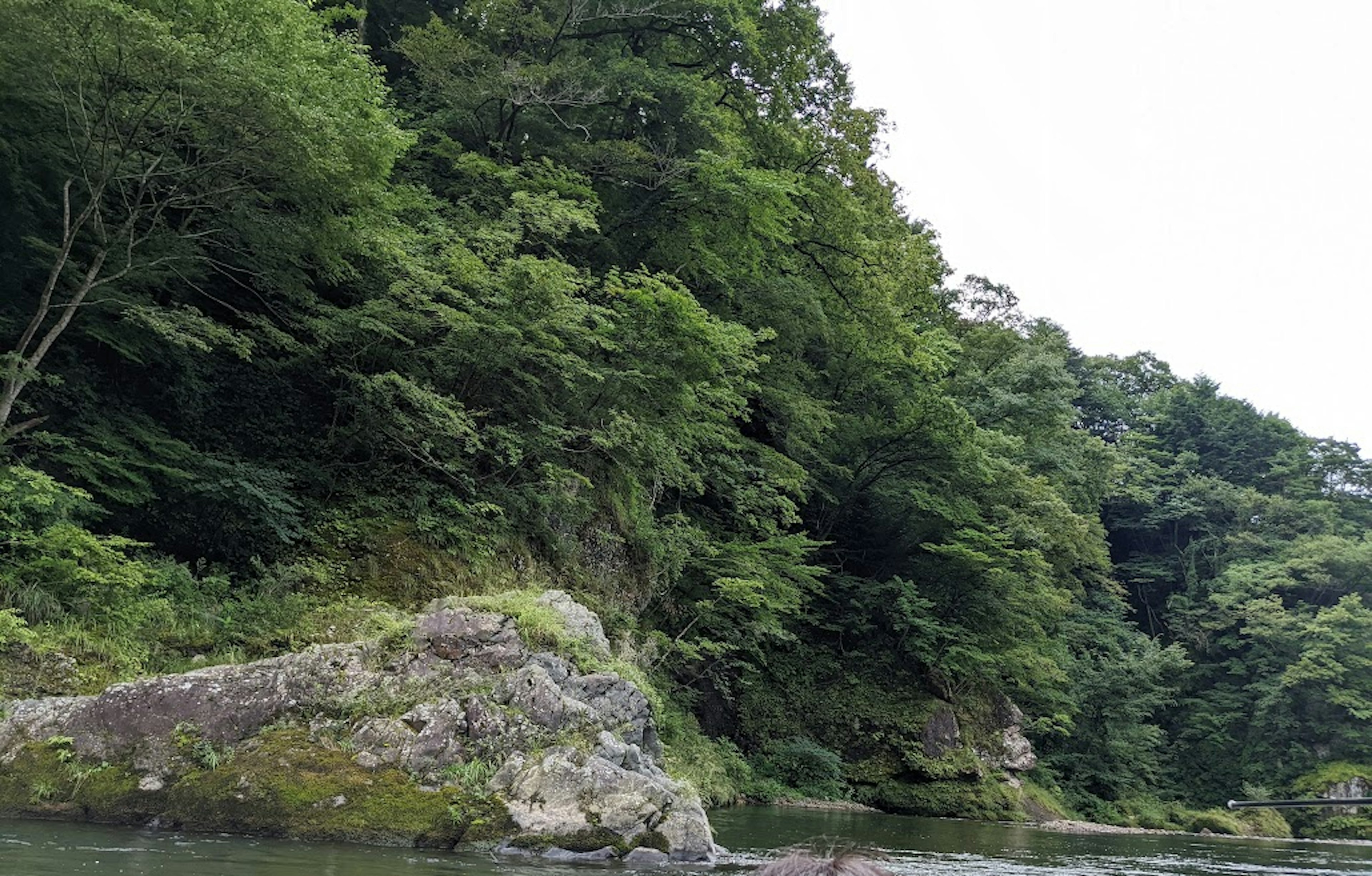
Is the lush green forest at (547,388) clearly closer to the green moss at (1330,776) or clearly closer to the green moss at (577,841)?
the green moss at (1330,776)

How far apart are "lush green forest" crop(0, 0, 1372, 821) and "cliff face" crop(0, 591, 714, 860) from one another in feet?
3.54

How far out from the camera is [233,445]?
1269 cm

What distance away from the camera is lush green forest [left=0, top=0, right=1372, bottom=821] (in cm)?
1000

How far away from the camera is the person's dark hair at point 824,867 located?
173 cm

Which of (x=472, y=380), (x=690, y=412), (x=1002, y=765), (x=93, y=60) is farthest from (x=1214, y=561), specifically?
(x=93, y=60)

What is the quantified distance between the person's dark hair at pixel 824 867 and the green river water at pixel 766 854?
0.20 m

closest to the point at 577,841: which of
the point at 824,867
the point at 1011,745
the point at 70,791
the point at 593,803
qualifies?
the point at 593,803

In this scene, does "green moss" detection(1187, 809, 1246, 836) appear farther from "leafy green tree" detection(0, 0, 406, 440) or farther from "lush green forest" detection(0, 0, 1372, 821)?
"leafy green tree" detection(0, 0, 406, 440)

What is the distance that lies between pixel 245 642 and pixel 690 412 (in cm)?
813

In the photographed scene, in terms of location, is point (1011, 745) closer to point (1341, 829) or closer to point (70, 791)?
point (1341, 829)

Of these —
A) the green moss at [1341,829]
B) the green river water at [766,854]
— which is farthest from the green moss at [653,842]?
the green moss at [1341,829]

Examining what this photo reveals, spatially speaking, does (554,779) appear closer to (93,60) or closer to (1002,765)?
(93,60)

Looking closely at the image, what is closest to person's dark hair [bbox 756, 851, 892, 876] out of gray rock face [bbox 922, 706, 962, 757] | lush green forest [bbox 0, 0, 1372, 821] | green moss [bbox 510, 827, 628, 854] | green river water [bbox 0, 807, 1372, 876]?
green river water [bbox 0, 807, 1372, 876]

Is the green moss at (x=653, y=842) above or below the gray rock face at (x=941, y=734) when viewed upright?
below
